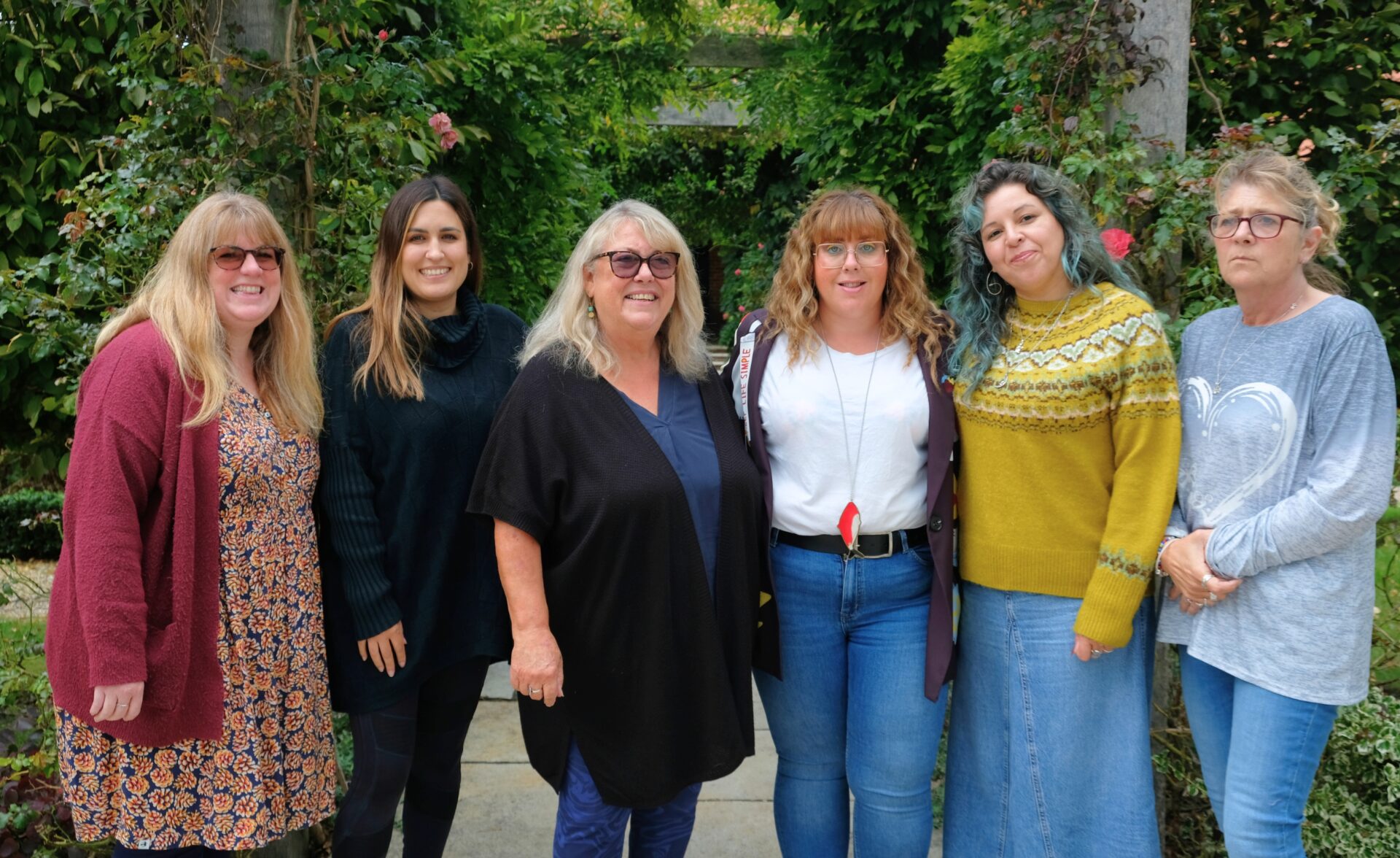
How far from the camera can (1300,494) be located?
6.75 feet

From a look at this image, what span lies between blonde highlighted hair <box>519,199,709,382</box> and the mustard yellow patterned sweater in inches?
26.2

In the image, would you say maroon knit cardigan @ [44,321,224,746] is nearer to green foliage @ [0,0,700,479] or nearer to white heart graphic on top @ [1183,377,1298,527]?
green foliage @ [0,0,700,479]

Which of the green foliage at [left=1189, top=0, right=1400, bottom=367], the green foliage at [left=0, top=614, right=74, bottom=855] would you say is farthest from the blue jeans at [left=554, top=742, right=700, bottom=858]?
the green foliage at [left=1189, top=0, right=1400, bottom=367]

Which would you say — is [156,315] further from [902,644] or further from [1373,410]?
[1373,410]

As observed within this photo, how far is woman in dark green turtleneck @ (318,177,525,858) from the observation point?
96.0 inches

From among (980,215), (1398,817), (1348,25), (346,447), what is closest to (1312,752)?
(1398,817)

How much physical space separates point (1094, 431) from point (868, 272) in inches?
25.0

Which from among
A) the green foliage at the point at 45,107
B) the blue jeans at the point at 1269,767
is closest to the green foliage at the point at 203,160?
the green foliage at the point at 45,107

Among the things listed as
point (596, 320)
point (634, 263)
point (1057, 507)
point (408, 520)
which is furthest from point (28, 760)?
point (1057, 507)

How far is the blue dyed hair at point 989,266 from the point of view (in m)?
2.39

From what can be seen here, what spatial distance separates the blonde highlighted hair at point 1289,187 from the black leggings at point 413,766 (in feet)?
6.80

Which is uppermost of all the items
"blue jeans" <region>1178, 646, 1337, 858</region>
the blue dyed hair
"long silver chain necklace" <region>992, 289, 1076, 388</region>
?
the blue dyed hair

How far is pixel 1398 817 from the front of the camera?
9.09 ft

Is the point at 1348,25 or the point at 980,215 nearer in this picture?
the point at 980,215
